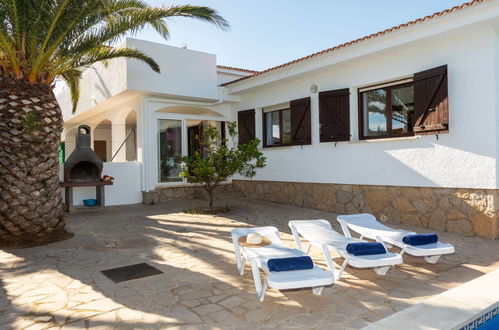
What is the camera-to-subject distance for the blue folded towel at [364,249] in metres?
4.34

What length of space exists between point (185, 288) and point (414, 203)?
19.6 ft

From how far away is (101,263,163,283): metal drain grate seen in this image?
4.76m

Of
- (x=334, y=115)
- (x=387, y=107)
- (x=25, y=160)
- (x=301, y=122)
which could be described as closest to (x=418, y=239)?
(x=387, y=107)

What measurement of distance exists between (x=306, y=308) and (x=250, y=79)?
9.27m

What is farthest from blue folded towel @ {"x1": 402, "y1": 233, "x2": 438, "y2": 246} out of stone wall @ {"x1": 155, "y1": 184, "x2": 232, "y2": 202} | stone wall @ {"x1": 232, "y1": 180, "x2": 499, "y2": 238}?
stone wall @ {"x1": 155, "y1": 184, "x2": 232, "y2": 202}

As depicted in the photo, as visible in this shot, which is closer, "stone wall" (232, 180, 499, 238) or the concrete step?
"stone wall" (232, 180, 499, 238)

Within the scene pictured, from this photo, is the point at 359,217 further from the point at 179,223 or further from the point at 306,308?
the point at 179,223

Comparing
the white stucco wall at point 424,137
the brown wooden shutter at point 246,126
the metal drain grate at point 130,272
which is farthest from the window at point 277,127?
the metal drain grate at point 130,272

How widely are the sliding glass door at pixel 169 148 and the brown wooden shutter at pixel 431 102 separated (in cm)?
801

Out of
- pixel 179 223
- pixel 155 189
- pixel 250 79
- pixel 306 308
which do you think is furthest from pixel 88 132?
pixel 306 308

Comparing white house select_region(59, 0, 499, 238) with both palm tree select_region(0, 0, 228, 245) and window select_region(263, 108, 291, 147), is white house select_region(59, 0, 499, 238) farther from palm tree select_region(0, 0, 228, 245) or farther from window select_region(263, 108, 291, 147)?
palm tree select_region(0, 0, 228, 245)

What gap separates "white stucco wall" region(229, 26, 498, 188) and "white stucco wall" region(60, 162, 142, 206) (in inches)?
215

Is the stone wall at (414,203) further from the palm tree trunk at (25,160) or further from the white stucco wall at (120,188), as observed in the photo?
the palm tree trunk at (25,160)

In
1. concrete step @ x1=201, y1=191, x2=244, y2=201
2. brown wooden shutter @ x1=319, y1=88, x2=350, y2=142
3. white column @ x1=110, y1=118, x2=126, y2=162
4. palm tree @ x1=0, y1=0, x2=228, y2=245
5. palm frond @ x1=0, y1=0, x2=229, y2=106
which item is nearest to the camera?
palm frond @ x1=0, y1=0, x2=229, y2=106
